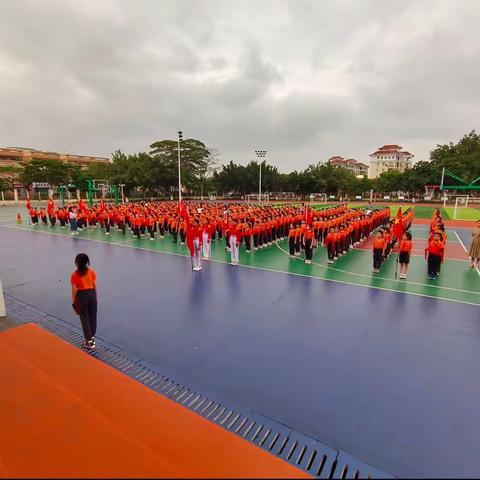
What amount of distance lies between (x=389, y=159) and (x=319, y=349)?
10410cm

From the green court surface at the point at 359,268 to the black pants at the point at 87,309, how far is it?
5.64 metres

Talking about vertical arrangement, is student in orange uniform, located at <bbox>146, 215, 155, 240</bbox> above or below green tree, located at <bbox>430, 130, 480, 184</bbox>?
below

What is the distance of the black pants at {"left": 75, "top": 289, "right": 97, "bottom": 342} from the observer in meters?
4.58

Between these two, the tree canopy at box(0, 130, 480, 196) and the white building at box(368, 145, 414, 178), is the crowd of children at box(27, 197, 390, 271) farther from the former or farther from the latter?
the white building at box(368, 145, 414, 178)

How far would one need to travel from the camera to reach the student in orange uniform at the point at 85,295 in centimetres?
451

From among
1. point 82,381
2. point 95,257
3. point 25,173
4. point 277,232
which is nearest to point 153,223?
point 95,257

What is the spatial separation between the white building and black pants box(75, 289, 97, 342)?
10202cm

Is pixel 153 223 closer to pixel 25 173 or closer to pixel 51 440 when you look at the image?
pixel 51 440

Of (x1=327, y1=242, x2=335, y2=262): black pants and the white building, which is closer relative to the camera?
(x1=327, y1=242, x2=335, y2=262): black pants

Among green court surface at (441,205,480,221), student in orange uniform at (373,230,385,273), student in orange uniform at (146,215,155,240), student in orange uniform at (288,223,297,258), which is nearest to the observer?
student in orange uniform at (373,230,385,273)

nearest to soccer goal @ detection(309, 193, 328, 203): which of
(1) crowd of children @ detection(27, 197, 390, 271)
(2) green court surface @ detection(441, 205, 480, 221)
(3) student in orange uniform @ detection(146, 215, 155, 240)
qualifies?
(2) green court surface @ detection(441, 205, 480, 221)

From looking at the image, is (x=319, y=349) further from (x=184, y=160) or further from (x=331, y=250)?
(x=184, y=160)

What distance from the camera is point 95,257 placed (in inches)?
438

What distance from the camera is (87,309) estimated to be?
462 cm
